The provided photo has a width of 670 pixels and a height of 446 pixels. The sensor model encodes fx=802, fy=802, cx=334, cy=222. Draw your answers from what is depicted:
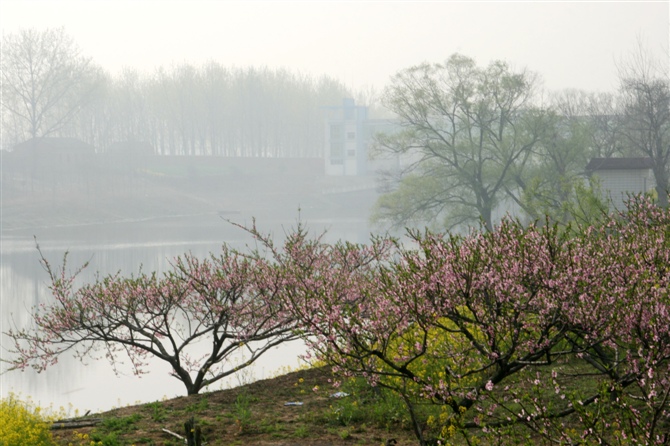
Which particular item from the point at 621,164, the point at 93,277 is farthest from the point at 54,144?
the point at 621,164

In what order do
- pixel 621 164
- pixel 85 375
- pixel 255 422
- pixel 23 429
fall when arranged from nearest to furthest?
pixel 23 429
pixel 255 422
pixel 85 375
pixel 621 164

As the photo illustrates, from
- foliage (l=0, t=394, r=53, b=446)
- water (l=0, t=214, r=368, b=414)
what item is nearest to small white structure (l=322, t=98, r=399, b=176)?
water (l=0, t=214, r=368, b=414)

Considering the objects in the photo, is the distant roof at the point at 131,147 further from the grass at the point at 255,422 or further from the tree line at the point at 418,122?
the grass at the point at 255,422

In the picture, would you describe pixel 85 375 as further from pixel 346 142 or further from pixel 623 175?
pixel 346 142

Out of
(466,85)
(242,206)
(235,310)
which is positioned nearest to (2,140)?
(242,206)

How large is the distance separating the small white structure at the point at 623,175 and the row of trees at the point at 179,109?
73.4 metres

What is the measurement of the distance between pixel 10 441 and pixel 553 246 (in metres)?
6.56

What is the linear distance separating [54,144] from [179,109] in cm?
1901

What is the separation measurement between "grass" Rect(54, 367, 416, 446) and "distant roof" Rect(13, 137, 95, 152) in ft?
298

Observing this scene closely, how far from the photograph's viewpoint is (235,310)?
44.2ft

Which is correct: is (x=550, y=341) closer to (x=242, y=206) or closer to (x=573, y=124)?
(x=573, y=124)

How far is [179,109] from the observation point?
376ft

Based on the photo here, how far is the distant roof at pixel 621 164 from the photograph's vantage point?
126 ft

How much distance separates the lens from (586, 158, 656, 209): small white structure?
126 feet
